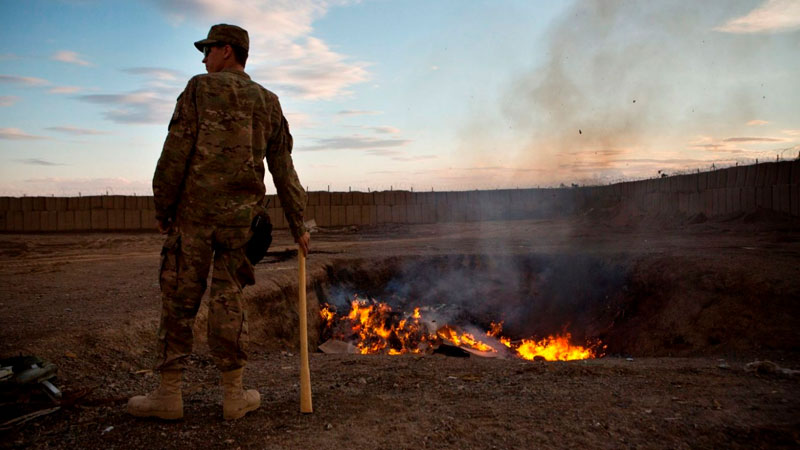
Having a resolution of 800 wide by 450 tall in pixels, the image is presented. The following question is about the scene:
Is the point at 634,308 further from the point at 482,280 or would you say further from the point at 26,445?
the point at 26,445

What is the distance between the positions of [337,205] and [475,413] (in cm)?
1542

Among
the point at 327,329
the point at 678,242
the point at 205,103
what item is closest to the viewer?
the point at 205,103

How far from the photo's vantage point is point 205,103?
2.54 metres

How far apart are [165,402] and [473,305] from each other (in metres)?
5.58

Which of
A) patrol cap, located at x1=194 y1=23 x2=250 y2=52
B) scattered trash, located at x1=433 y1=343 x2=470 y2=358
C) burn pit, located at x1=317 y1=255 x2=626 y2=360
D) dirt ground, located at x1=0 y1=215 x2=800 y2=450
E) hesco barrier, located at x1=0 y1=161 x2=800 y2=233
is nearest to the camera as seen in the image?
dirt ground, located at x1=0 y1=215 x2=800 y2=450

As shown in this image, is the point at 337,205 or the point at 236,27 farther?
the point at 337,205

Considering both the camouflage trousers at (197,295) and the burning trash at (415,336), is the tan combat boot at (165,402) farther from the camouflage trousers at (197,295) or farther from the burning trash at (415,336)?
the burning trash at (415,336)

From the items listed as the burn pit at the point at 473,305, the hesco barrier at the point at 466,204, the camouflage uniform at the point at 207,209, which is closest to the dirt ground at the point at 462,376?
the burn pit at the point at 473,305

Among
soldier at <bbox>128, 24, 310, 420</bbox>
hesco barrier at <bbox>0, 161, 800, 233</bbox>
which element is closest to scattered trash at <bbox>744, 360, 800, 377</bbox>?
soldier at <bbox>128, 24, 310, 420</bbox>

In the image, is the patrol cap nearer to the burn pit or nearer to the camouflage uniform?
the camouflage uniform

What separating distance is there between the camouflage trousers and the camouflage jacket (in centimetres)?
9

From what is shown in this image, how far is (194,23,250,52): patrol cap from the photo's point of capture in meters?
2.70

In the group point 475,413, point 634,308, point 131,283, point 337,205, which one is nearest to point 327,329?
point 131,283

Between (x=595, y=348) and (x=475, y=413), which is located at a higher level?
(x=475, y=413)
